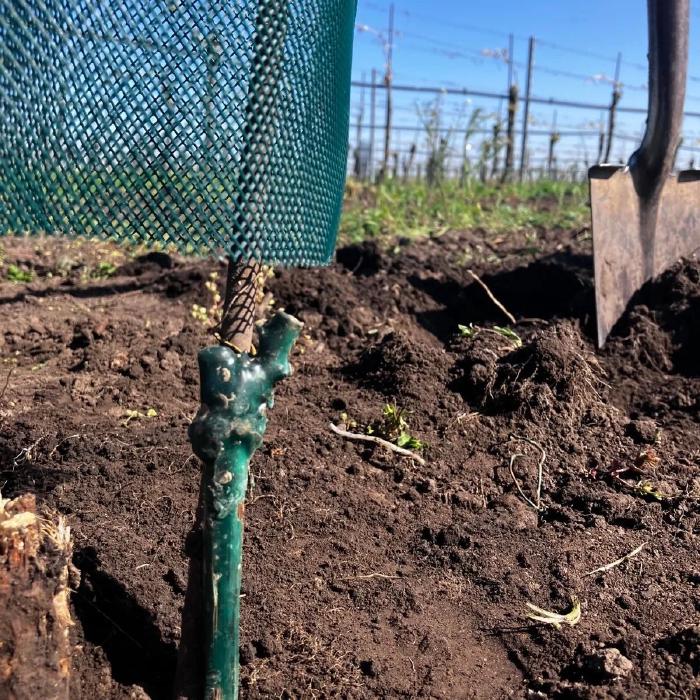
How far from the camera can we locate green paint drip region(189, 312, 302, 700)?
158 centimetres

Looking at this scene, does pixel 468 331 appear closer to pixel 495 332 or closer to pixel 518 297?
pixel 495 332

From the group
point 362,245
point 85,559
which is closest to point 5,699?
point 85,559

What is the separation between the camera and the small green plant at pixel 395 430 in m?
2.79

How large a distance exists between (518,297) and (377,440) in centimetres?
201

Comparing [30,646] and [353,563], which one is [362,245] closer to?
[353,563]

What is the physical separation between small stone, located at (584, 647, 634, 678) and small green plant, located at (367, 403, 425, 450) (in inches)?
41.4

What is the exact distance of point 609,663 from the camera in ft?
6.00

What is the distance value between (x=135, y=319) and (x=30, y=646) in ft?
9.60

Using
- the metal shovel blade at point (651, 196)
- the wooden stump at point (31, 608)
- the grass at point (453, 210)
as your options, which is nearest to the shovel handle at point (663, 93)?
the metal shovel blade at point (651, 196)

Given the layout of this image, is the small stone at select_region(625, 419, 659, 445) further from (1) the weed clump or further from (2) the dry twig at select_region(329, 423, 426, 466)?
(2) the dry twig at select_region(329, 423, 426, 466)

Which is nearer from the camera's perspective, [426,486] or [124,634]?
[124,634]

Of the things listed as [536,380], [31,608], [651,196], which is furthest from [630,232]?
[31,608]

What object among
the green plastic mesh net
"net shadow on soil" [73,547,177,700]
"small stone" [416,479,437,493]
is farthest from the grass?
the green plastic mesh net

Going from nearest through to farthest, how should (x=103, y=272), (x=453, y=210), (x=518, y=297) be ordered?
(x=518, y=297), (x=103, y=272), (x=453, y=210)
